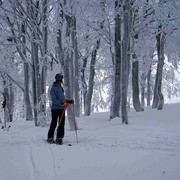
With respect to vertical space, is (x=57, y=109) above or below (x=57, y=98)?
Result: below

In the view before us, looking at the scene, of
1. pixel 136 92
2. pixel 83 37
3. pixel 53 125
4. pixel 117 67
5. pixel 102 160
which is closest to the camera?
pixel 102 160

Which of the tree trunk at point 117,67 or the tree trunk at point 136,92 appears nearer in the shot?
the tree trunk at point 117,67

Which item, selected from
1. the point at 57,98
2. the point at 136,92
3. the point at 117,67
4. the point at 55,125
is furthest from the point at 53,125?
the point at 136,92

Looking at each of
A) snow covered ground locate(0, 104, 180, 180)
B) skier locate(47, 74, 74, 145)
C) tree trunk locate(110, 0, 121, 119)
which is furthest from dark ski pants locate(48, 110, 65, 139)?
tree trunk locate(110, 0, 121, 119)

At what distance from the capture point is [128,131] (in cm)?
706

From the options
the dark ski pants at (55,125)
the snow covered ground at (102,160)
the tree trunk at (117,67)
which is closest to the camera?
the snow covered ground at (102,160)

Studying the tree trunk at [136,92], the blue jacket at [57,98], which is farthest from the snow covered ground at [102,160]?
the tree trunk at [136,92]

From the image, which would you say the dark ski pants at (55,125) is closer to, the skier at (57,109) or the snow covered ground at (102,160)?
the skier at (57,109)

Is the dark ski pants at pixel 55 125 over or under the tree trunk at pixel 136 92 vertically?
under

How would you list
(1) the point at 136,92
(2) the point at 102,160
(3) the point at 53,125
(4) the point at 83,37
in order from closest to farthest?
(2) the point at 102,160
(3) the point at 53,125
(1) the point at 136,92
(4) the point at 83,37

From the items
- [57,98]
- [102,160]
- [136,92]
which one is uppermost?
[136,92]

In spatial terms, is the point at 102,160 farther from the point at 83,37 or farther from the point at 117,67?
the point at 83,37

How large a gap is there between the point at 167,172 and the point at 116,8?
7840 millimetres

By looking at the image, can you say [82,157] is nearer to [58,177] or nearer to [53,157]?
[53,157]
